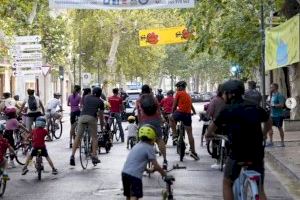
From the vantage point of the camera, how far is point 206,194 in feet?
38.5

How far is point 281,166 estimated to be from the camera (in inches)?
607

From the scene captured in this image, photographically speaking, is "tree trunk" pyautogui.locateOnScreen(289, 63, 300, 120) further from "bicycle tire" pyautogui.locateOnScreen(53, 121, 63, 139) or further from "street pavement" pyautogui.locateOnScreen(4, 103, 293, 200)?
"street pavement" pyautogui.locateOnScreen(4, 103, 293, 200)

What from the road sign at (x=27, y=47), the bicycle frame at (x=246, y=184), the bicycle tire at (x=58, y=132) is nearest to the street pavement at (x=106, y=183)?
the bicycle frame at (x=246, y=184)

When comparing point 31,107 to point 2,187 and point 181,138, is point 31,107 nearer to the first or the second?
point 181,138

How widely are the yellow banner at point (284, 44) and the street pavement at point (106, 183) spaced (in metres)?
2.22

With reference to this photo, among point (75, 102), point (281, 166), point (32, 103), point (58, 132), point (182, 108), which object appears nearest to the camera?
point (281, 166)

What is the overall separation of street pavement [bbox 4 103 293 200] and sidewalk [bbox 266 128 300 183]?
345mm

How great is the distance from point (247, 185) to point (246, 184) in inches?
1.2

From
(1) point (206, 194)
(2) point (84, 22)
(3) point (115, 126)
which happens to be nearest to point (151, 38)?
(2) point (84, 22)

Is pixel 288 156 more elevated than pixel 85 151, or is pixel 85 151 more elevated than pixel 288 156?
pixel 85 151

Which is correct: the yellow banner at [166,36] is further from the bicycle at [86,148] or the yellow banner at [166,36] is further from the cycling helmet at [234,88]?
the cycling helmet at [234,88]

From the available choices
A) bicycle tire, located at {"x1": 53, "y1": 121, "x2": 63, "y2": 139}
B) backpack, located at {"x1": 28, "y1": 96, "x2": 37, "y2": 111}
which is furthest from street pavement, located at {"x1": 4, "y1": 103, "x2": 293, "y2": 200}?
bicycle tire, located at {"x1": 53, "y1": 121, "x2": 63, "y2": 139}

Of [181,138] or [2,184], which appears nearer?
[2,184]

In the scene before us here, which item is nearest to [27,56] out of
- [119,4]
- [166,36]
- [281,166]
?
[166,36]
